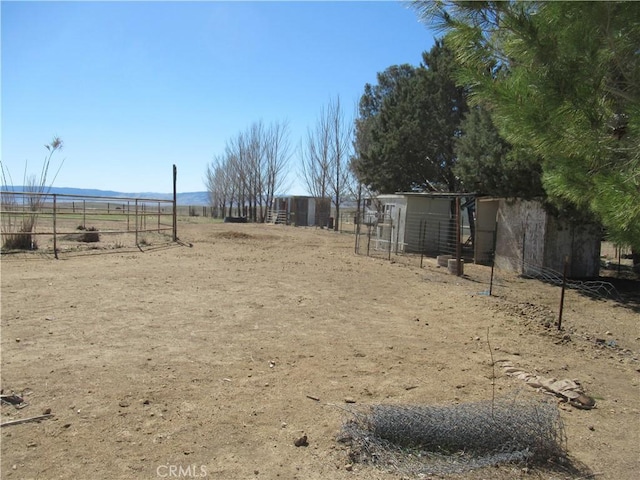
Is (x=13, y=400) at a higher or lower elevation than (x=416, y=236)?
lower

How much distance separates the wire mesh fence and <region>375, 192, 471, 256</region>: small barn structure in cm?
1431

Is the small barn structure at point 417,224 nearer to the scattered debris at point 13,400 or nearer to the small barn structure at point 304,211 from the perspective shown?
the scattered debris at point 13,400

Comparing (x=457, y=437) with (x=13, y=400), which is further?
(x=13, y=400)

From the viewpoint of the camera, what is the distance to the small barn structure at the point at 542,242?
41.5 feet

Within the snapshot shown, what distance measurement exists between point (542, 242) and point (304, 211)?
2876 cm

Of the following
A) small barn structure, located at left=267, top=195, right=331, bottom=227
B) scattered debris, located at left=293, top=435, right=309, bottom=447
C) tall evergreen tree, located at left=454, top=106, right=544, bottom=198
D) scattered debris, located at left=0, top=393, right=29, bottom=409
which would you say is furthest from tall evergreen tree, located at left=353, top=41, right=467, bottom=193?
scattered debris, located at left=0, top=393, right=29, bottom=409

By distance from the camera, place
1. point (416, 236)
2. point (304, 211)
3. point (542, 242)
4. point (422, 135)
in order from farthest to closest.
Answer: point (304, 211)
point (422, 135)
point (416, 236)
point (542, 242)

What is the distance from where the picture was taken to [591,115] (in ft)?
11.2

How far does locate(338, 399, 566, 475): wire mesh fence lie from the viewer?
3039mm

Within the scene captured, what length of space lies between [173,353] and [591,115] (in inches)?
182

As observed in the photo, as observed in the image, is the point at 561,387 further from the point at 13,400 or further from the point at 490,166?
the point at 490,166

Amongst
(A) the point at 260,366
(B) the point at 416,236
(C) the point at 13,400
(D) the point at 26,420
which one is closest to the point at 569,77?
(A) the point at 260,366

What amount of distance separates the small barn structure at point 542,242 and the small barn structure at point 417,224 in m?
3.63

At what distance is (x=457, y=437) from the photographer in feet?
10.3
